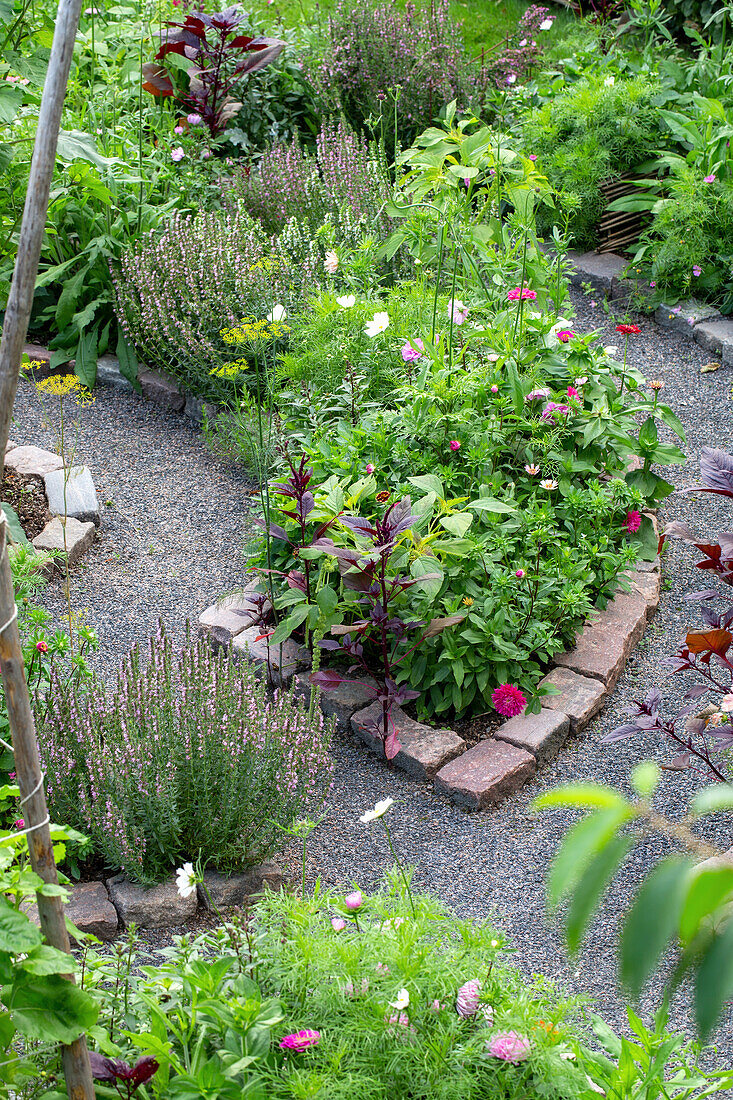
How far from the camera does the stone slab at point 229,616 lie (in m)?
3.40

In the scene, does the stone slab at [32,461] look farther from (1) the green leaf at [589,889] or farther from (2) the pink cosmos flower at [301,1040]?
(1) the green leaf at [589,889]

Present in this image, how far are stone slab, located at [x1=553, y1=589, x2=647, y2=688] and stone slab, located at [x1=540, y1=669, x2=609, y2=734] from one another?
3cm

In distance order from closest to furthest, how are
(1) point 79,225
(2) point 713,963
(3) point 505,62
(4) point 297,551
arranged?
1. (2) point 713,963
2. (4) point 297,551
3. (1) point 79,225
4. (3) point 505,62

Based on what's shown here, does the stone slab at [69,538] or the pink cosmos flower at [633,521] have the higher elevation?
the pink cosmos flower at [633,521]

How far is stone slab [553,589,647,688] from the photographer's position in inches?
127

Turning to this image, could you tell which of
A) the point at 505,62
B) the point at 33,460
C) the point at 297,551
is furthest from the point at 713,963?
the point at 505,62

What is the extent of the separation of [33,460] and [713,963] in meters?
3.97

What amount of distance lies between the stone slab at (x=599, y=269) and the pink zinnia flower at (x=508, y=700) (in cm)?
321

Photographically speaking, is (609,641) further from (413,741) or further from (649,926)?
(649,926)

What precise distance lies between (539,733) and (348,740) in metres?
0.57

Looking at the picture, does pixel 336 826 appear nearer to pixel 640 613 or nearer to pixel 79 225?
pixel 640 613

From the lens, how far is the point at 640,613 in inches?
136

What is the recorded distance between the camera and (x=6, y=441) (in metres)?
1.40

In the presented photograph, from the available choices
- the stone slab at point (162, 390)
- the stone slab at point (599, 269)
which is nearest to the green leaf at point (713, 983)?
the stone slab at point (162, 390)
